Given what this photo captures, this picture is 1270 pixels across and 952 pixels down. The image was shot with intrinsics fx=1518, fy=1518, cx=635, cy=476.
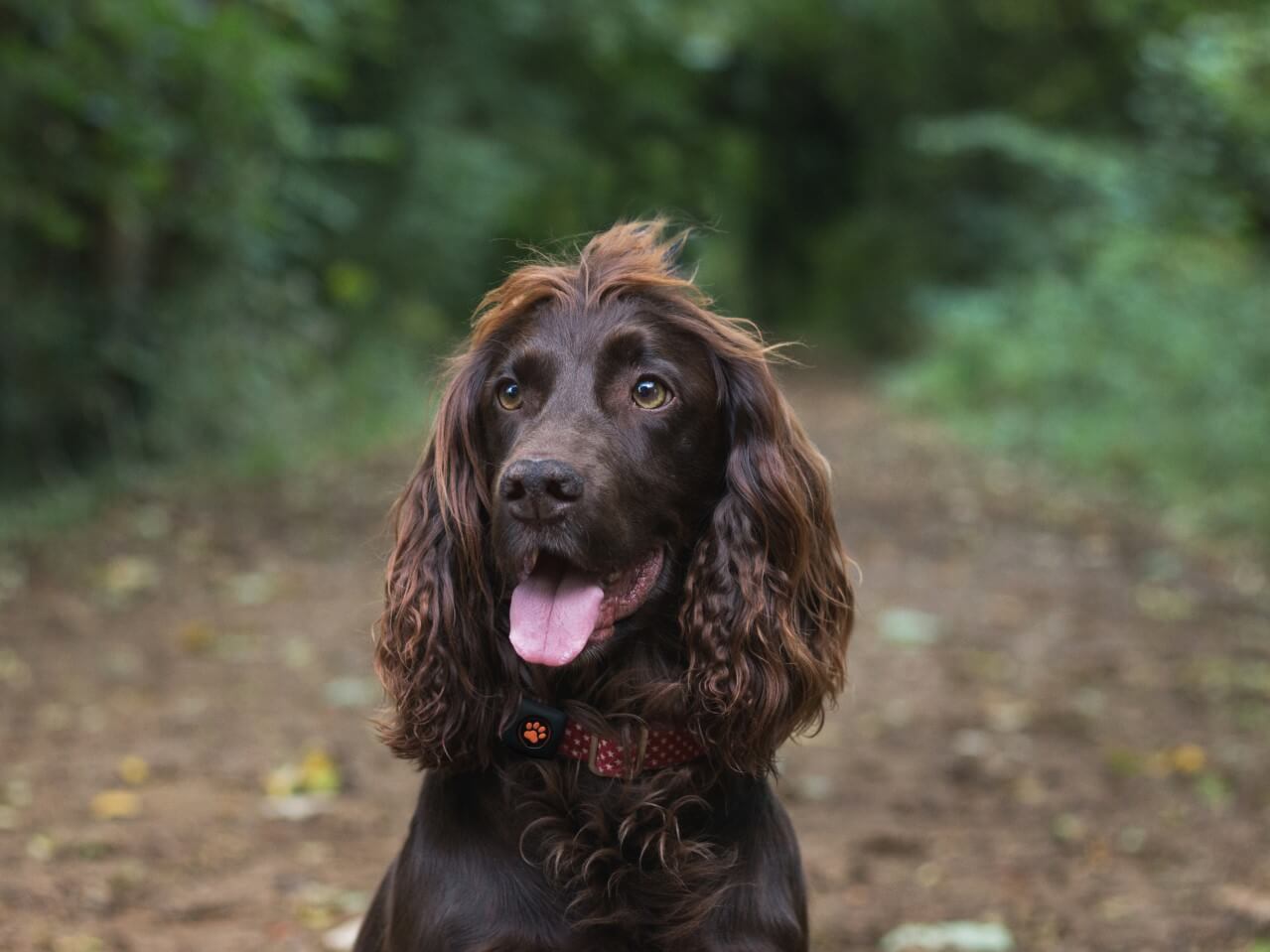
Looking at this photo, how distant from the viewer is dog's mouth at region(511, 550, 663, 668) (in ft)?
8.74

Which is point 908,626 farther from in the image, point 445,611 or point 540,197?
point 540,197

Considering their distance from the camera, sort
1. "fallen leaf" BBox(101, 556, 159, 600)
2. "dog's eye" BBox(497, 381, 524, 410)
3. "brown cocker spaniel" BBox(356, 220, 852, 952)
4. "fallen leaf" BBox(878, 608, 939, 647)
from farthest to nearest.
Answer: "fallen leaf" BBox(101, 556, 159, 600)
"fallen leaf" BBox(878, 608, 939, 647)
"dog's eye" BBox(497, 381, 524, 410)
"brown cocker spaniel" BBox(356, 220, 852, 952)

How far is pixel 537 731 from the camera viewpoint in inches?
110

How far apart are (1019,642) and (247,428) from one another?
685 centimetres

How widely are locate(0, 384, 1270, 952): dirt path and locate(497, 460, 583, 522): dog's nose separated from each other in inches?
69.6

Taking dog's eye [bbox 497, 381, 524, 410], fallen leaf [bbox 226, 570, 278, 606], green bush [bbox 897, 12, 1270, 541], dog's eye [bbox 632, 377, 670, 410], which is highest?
green bush [bbox 897, 12, 1270, 541]

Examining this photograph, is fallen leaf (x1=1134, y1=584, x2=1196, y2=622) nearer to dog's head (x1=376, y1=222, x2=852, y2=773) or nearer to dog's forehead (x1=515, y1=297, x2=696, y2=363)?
dog's head (x1=376, y1=222, x2=852, y2=773)

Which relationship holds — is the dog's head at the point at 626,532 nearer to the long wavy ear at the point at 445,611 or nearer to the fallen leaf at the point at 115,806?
the long wavy ear at the point at 445,611

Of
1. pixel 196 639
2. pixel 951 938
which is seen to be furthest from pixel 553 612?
pixel 196 639

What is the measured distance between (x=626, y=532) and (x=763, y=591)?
0.31 m

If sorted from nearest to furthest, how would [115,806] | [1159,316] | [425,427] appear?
[115,806] < [425,427] < [1159,316]

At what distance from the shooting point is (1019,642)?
783cm

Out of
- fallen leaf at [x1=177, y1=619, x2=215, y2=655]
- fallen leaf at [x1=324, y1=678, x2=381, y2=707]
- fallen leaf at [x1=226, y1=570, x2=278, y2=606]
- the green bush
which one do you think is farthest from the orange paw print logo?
the green bush

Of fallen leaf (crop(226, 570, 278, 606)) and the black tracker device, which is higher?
fallen leaf (crop(226, 570, 278, 606))
